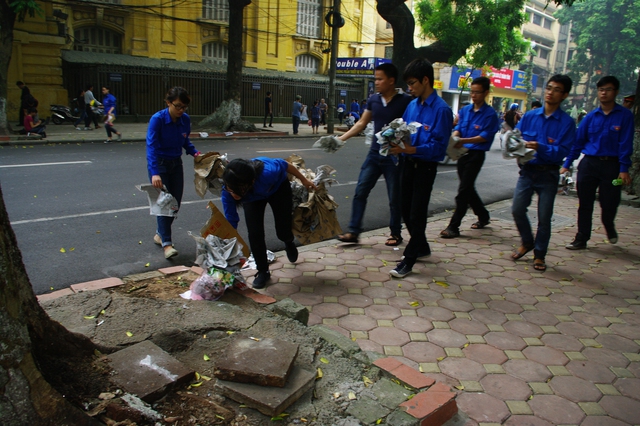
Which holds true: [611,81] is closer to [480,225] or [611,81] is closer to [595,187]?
[595,187]

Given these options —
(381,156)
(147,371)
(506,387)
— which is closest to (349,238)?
(381,156)

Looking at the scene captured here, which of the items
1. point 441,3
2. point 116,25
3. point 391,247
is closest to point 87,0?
point 116,25

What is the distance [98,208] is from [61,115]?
14.3 meters

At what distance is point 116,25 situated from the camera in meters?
22.6

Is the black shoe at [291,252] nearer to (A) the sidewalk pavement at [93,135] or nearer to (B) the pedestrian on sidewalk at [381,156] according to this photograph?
(B) the pedestrian on sidewalk at [381,156]

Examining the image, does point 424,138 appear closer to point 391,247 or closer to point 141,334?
point 391,247

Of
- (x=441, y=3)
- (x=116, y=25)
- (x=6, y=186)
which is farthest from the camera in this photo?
(x=116, y=25)

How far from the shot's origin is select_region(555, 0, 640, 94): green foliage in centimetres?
→ 4928

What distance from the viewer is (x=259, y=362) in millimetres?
2541

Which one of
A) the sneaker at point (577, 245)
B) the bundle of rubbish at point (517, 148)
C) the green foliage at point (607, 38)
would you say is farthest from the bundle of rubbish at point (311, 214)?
the green foliage at point (607, 38)

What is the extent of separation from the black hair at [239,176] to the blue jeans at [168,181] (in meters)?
1.61

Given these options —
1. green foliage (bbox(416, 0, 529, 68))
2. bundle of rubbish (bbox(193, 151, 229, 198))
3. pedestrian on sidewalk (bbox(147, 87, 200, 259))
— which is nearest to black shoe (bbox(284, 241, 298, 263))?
bundle of rubbish (bbox(193, 151, 229, 198))

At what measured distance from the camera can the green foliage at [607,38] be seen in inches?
1940

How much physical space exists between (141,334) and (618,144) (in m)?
5.22
